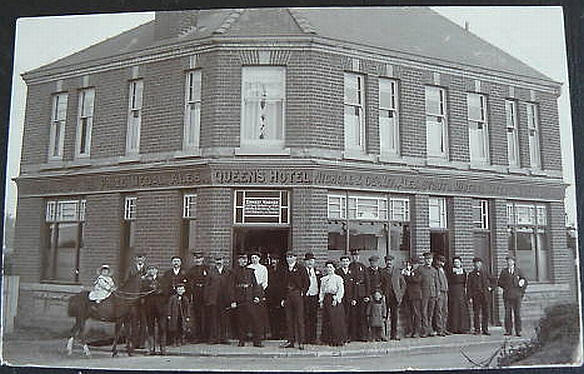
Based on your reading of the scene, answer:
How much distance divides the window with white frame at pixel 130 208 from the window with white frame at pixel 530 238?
5.37m

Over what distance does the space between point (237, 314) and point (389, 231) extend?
2.37 m

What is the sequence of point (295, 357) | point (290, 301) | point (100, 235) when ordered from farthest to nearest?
point (100, 235), point (290, 301), point (295, 357)

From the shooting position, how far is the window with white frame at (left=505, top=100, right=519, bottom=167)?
28.0 ft

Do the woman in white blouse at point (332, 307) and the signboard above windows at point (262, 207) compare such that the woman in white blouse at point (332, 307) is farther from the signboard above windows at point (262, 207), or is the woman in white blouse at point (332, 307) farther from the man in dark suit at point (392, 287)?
the signboard above windows at point (262, 207)

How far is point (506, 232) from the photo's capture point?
27.0 feet

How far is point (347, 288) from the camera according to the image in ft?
25.2

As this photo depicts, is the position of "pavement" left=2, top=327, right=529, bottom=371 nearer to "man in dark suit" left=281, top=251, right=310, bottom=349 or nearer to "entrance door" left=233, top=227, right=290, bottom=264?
"man in dark suit" left=281, top=251, right=310, bottom=349

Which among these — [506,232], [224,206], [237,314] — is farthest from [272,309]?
[506,232]

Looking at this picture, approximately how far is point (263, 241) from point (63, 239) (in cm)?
294

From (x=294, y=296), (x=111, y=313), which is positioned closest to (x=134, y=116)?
(x=111, y=313)

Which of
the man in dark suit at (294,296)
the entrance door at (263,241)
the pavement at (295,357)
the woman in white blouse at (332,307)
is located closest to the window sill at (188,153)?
the entrance door at (263,241)

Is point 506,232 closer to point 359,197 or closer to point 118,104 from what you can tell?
point 359,197

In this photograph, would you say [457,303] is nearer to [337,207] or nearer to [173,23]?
[337,207]

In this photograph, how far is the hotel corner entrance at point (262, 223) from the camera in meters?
7.68
